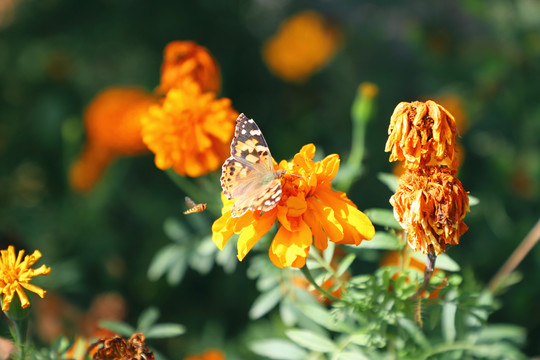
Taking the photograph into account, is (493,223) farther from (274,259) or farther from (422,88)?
(274,259)

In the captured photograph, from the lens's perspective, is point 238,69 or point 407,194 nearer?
point 407,194

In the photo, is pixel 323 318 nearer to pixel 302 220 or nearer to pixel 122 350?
pixel 302 220

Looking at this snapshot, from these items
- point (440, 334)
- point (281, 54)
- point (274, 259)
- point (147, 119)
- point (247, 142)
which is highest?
point (281, 54)

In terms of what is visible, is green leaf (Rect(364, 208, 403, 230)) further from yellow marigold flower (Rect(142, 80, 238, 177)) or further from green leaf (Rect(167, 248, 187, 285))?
green leaf (Rect(167, 248, 187, 285))

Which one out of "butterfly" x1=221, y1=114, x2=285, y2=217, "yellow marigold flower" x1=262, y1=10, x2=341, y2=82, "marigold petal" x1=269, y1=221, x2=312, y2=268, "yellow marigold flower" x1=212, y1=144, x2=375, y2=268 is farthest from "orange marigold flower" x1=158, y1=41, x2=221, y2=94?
"yellow marigold flower" x1=262, y1=10, x2=341, y2=82

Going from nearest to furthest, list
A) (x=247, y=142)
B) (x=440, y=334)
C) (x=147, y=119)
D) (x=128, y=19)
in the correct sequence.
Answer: (x=247, y=142), (x=147, y=119), (x=440, y=334), (x=128, y=19)

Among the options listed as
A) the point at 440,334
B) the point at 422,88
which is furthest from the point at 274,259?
the point at 422,88
